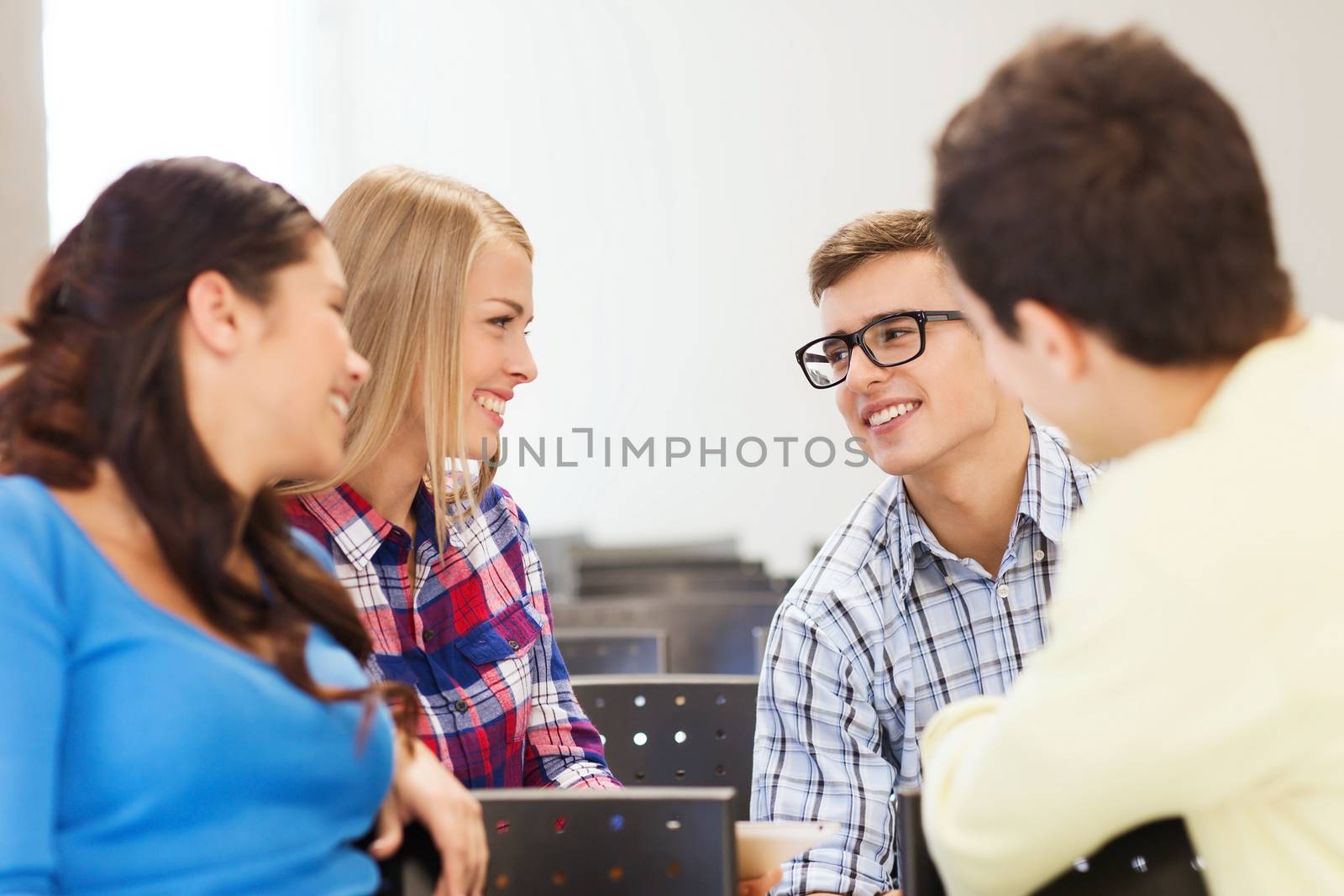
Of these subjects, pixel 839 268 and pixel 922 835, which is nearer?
pixel 922 835

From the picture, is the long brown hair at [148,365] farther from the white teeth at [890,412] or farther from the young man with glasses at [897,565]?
the white teeth at [890,412]

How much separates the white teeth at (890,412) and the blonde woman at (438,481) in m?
0.45

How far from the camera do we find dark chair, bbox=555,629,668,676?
2174 millimetres

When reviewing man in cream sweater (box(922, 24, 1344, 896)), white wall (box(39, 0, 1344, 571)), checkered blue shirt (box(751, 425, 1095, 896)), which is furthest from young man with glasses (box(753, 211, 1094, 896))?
white wall (box(39, 0, 1344, 571))

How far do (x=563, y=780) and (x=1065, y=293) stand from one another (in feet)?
3.18

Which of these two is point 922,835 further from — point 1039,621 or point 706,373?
point 706,373

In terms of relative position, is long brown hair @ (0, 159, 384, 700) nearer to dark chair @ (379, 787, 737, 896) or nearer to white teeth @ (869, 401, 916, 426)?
dark chair @ (379, 787, 737, 896)

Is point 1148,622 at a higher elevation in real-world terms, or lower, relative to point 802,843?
higher

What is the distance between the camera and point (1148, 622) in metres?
0.77

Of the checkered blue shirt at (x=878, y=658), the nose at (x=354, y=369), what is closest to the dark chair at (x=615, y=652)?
the checkered blue shirt at (x=878, y=658)

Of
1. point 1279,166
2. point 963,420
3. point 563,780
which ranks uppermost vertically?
point 1279,166

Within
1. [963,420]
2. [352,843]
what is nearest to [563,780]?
[352,843]

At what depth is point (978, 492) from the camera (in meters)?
1.65

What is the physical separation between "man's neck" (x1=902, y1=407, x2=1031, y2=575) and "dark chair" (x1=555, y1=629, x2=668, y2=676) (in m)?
0.64
